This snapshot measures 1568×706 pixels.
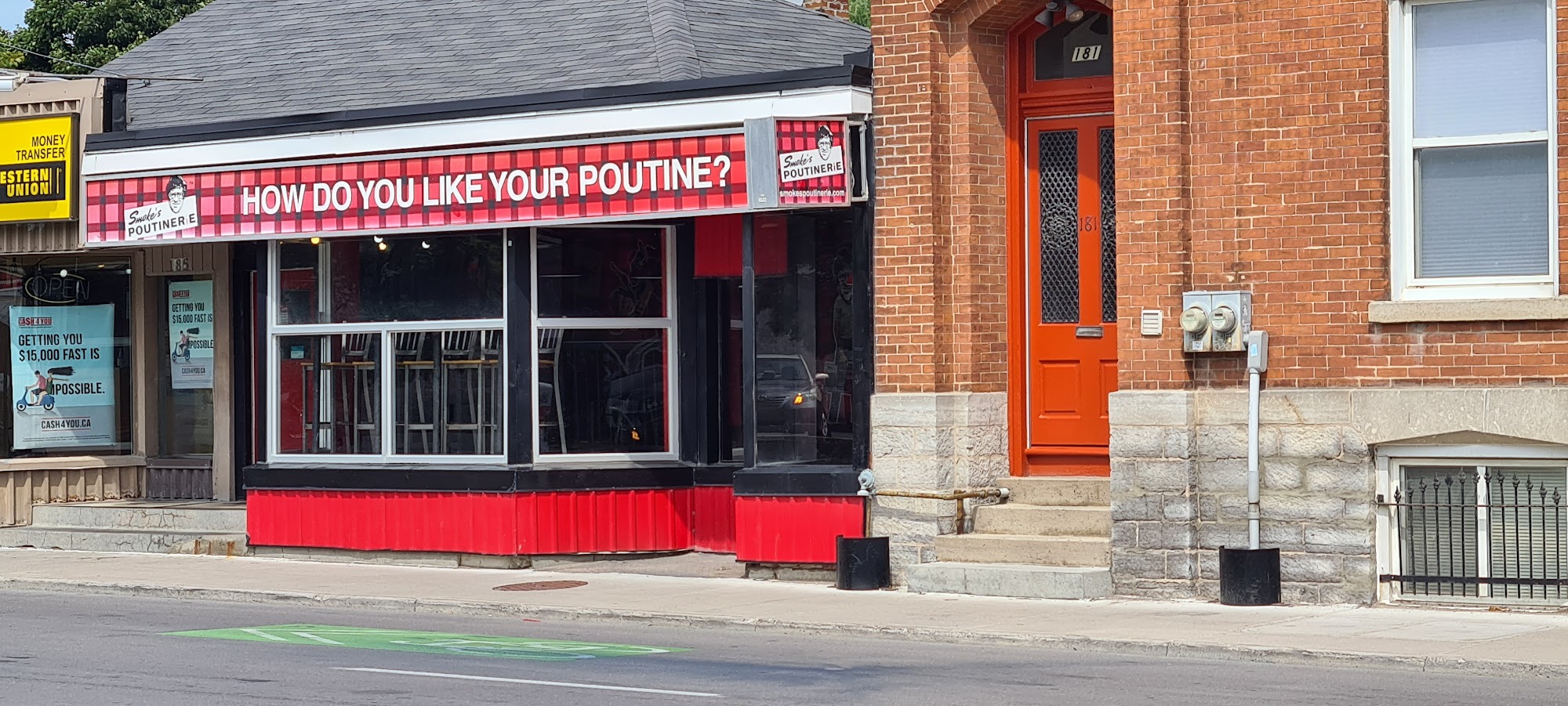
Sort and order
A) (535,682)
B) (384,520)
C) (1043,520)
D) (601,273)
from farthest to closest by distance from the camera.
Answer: (384,520)
(601,273)
(1043,520)
(535,682)

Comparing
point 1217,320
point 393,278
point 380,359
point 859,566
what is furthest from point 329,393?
point 1217,320

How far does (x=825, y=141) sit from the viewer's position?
48.1 ft

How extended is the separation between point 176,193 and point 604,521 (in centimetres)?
488

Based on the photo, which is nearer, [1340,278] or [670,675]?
[670,675]

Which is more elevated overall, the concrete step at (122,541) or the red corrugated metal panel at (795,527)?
the red corrugated metal panel at (795,527)

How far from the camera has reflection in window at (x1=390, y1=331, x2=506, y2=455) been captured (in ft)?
54.3

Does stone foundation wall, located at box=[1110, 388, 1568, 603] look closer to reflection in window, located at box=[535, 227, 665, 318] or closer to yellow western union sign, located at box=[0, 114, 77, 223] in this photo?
reflection in window, located at box=[535, 227, 665, 318]

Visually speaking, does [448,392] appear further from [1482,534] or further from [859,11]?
[859,11]

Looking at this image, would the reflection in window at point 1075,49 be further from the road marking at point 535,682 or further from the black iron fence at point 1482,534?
the road marking at point 535,682

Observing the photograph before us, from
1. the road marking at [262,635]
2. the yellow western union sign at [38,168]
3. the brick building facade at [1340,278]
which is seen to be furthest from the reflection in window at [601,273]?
the yellow western union sign at [38,168]

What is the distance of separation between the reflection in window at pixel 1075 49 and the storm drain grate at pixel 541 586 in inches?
209

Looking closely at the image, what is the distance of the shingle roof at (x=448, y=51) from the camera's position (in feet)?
56.9

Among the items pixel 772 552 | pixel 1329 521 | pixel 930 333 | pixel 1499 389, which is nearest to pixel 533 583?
pixel 772 552

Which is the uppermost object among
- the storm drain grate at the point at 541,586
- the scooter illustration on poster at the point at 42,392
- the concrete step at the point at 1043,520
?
the scooter illustration on poster at the point at 42,392
